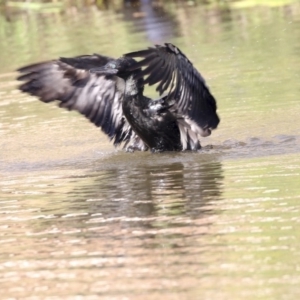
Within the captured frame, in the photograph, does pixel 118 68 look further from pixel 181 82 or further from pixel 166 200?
pixel 166 200

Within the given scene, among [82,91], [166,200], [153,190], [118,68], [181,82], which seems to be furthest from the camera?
[82,91]

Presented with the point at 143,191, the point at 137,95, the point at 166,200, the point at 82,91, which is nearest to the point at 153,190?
the point at 143,191

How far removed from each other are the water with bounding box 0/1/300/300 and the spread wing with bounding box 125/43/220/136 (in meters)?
0.27

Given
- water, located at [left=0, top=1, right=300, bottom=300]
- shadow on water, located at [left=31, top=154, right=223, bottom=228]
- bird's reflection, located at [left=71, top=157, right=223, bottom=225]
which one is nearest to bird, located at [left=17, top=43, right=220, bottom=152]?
water, located at [left=0, top=1, right=300, bottom=300]

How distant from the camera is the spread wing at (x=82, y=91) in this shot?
26.1 feet

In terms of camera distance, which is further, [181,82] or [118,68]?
[118,68]

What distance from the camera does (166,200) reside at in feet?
18.9

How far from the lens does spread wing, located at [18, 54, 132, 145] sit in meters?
7.96

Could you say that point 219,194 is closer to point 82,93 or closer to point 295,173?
point 295,173

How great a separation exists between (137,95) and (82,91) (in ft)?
2.71

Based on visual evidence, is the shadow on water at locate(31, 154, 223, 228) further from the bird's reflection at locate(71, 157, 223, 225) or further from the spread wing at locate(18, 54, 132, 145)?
the spread wing at locate(18, 54, 132, 145)

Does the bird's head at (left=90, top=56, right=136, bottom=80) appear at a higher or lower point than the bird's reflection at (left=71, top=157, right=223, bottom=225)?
higher

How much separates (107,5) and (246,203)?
14.3 meters

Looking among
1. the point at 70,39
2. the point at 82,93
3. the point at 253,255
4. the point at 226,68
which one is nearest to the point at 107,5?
the point at 70,39
